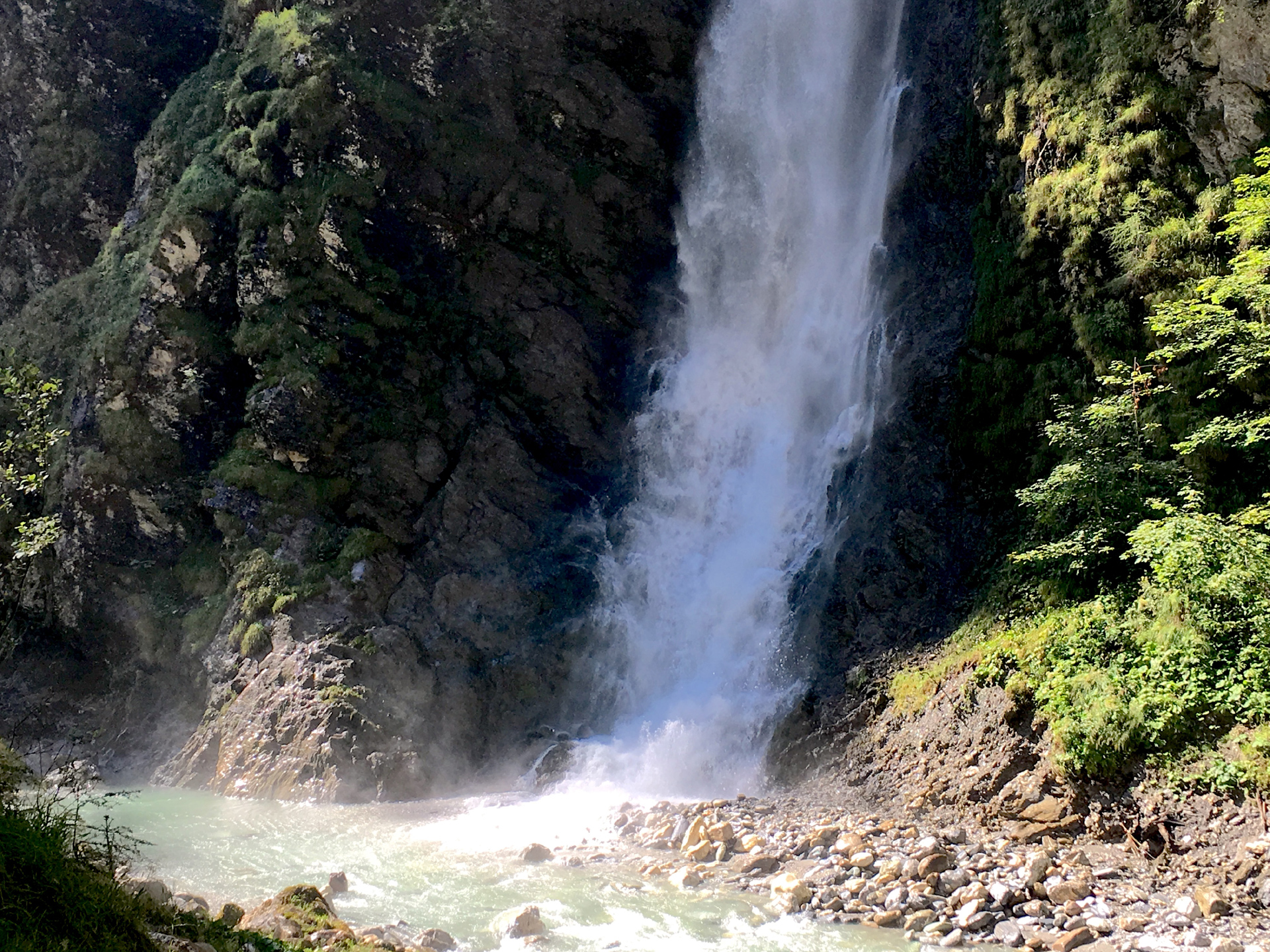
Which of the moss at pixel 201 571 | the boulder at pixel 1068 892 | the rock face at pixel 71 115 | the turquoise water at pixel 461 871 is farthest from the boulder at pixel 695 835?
the rock face at pixel 71 115

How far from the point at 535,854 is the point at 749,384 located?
13.5 meters

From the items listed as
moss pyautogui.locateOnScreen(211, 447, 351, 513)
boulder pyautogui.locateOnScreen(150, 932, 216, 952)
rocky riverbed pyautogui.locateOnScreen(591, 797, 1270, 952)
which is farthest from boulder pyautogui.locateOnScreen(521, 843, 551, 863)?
moss pyautogui.locateOnScreen(211, 447, 351, 513)

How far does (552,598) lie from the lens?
20531 millimetres

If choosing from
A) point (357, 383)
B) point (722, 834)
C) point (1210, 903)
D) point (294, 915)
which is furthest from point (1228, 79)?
point (357, 383)

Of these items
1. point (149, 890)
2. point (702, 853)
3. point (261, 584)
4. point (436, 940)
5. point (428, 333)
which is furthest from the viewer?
point (428, 333)

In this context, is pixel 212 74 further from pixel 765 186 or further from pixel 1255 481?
pixel 1255 481

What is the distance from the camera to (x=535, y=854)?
12.1 m

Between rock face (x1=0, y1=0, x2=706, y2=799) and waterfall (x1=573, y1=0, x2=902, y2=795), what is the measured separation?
135 cm

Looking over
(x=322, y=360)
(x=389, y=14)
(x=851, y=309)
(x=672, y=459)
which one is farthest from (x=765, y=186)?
(x=322, y=360)

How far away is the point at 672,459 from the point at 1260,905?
1569 centimetres

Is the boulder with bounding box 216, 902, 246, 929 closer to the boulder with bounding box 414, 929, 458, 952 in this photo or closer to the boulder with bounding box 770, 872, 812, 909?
the boulder with bounding box 414, 929, 458, 952

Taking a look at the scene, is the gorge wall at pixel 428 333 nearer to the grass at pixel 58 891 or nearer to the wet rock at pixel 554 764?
the wet rock at pixel 554 764

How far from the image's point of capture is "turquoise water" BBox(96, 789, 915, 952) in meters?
9.20

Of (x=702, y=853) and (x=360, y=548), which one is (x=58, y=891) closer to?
(x=702, y=853)
